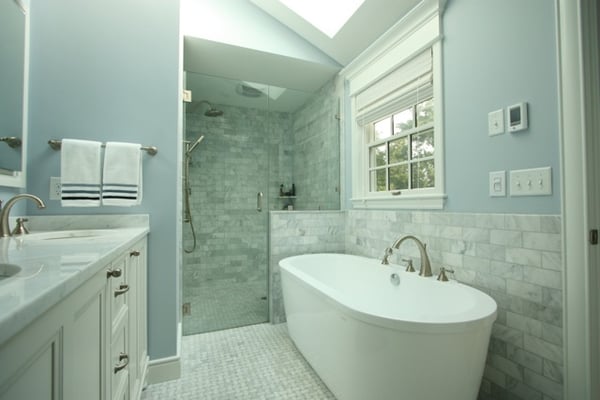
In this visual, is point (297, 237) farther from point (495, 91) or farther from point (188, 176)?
point (495, 91)

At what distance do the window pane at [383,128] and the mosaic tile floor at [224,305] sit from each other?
184 centimetres

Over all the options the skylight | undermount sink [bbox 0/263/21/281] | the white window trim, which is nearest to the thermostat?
the white window trim

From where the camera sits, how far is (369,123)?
8.62 feet

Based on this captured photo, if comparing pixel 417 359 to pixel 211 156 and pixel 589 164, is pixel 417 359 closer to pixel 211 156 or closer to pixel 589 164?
pixel 589 164

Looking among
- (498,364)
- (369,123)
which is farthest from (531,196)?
(369,123)

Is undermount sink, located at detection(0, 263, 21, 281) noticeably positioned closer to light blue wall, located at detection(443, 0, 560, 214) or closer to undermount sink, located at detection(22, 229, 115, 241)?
undermount sink, located at detection(22, 229, 115, 241)

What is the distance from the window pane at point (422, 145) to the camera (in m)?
2.00

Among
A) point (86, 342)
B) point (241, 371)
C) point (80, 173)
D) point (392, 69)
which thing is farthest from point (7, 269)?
point (392, 69)

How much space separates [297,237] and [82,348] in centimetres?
207

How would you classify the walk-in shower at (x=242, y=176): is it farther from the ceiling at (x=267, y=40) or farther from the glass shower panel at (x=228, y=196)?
the ceiling at (x=267, y=40)

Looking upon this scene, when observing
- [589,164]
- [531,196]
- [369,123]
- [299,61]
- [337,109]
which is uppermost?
[299,61]

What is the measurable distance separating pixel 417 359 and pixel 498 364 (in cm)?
66

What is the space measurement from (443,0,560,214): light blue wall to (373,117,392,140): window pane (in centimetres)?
67

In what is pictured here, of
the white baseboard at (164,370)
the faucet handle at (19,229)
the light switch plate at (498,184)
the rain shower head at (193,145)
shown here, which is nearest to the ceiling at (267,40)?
the rain shower head at (193,145)
